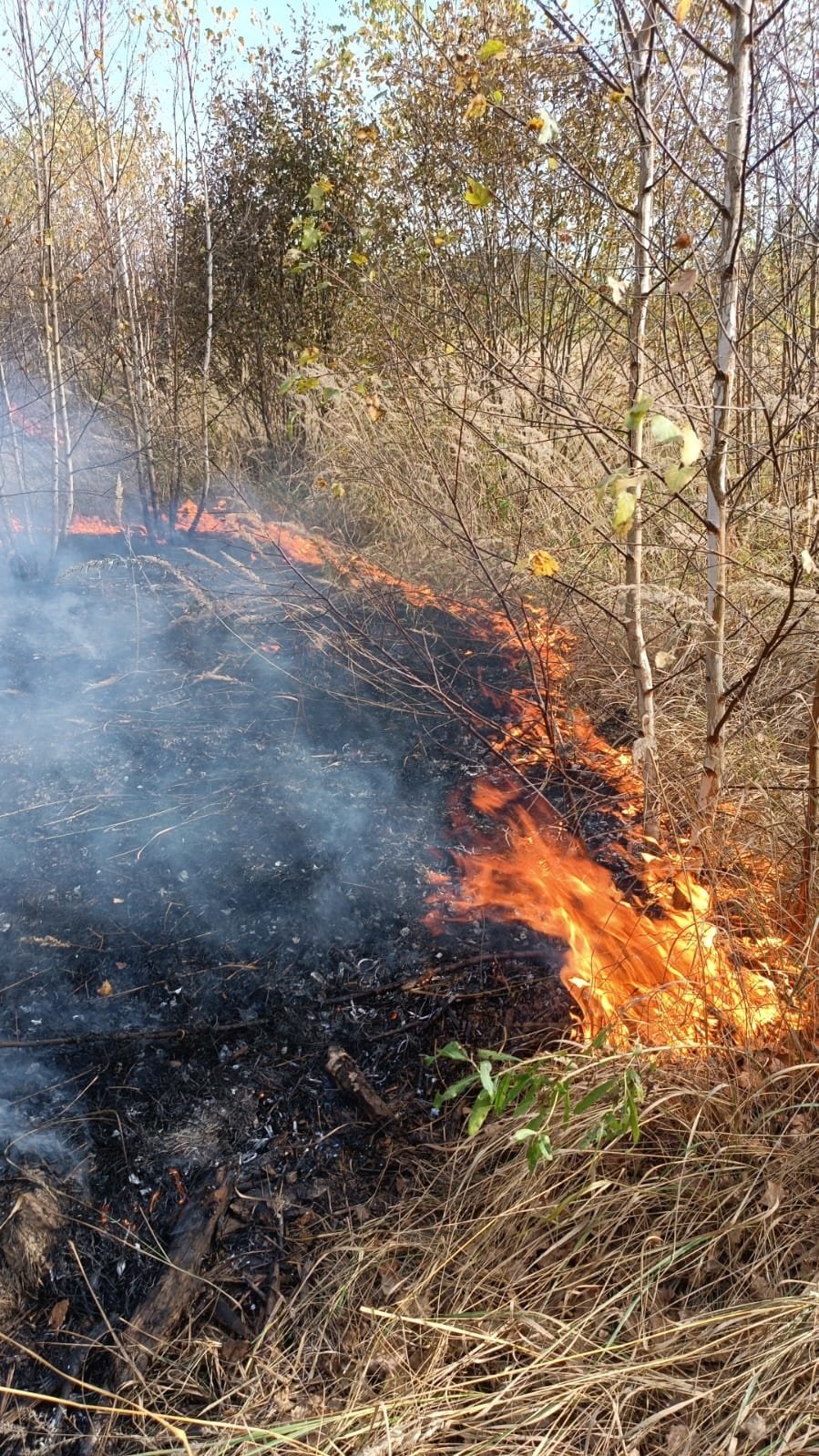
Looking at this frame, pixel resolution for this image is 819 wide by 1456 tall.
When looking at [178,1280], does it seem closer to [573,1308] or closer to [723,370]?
[573,1308]

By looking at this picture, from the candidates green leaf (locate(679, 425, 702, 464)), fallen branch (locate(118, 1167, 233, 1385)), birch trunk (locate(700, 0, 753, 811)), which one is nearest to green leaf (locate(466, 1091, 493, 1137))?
fallen branch (locate(118, 1167, 233, 1385))

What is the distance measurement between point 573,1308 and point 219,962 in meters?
1.42

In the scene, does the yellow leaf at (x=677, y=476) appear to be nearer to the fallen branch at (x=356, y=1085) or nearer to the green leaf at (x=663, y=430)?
the green leaf at (x=663, y=430)

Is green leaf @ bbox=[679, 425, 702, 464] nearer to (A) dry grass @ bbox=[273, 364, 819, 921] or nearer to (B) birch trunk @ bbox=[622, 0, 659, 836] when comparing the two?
(B) birch trunk @ bbox=[622, 0, 659, 836]

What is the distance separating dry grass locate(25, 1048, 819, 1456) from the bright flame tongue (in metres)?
0.13

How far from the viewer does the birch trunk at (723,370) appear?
2.10 metres

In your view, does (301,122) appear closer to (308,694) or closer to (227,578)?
(227,578)

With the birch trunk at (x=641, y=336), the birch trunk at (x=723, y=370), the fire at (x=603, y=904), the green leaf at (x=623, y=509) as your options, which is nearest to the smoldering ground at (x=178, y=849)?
the fire at (x=603, y=904)

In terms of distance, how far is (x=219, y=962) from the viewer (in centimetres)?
274

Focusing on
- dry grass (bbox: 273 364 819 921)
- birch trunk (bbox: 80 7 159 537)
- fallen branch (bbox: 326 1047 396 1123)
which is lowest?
fallen branch (bbox: 326 1047 396 1123)

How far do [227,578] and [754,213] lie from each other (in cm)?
359

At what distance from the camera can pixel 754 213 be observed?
416cm

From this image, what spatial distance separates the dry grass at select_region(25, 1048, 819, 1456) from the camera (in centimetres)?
162

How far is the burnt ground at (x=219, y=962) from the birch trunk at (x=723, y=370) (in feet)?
2.91
